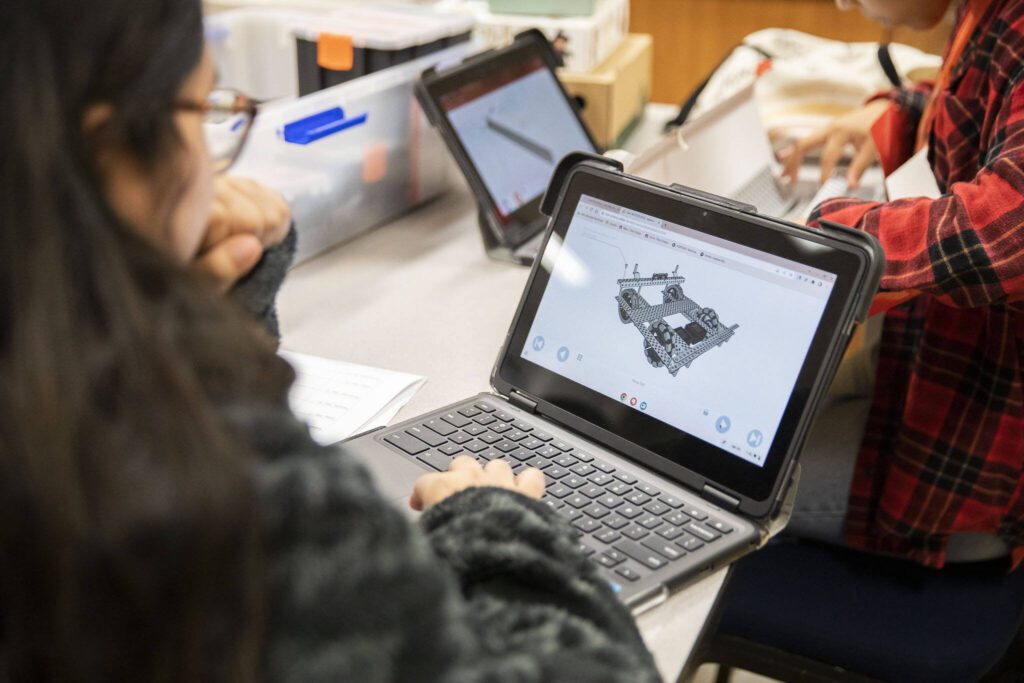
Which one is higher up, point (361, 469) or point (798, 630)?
point (361, 469)

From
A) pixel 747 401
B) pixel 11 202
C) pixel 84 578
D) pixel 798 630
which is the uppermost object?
pixel 11 202

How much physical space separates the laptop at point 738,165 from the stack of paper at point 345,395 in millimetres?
437

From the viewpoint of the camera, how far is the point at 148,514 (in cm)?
35

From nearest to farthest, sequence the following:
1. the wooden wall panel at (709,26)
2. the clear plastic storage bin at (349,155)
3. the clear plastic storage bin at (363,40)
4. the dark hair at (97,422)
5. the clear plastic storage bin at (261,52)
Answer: the dark hair at (97,422), the clear plastic storage bin at (349,155), the clear plastic storage bin at (363,40), the clear plastic storage bin at (261,52), the wooden wall panel at (709,26)

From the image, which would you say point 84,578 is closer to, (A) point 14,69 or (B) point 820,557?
(A) point 14,69

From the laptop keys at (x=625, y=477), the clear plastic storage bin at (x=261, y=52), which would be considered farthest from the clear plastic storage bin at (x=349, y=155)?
the laptop keys at (x=625, y=477)

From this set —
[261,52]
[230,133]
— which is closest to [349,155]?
[261,52]

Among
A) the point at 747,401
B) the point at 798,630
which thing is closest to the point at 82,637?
the point at 747,401

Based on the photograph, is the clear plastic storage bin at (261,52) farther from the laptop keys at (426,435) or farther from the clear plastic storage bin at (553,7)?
the laptop keys at (426,435)

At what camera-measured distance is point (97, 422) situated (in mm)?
357

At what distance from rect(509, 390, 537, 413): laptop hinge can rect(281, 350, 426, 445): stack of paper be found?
0.39 feet

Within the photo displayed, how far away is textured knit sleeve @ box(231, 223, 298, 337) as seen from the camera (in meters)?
0.77

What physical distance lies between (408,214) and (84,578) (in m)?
1.14

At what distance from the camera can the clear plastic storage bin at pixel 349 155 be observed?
117 centimetres
